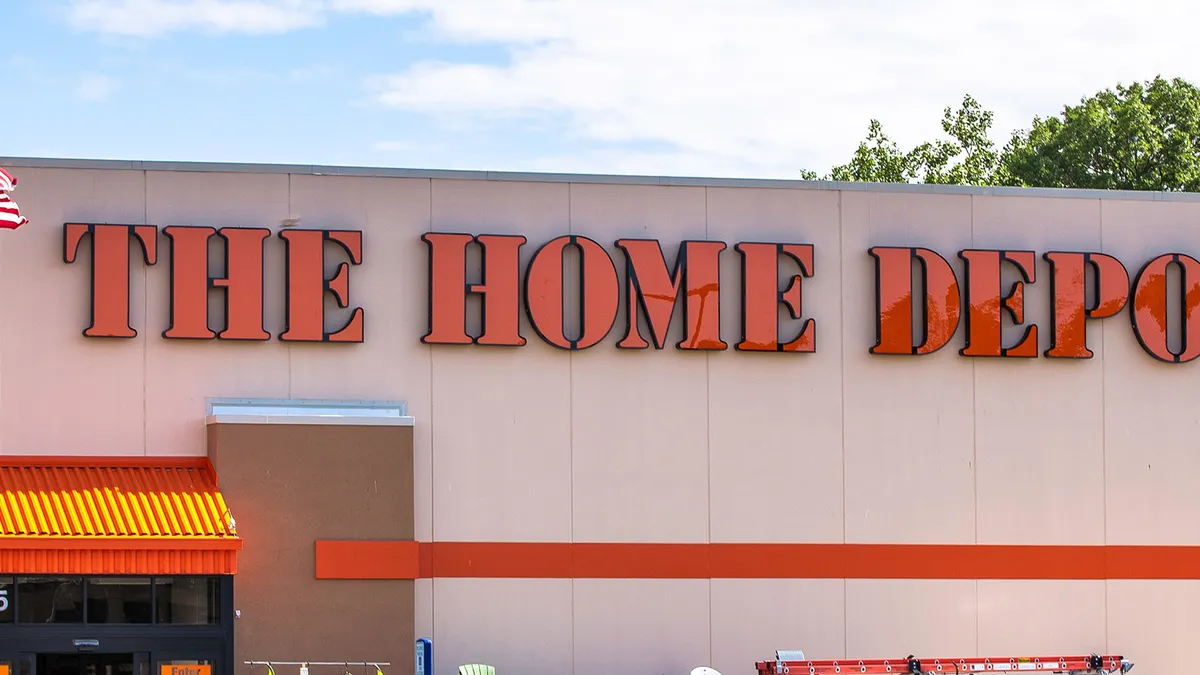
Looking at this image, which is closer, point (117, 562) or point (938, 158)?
point (117, 562)

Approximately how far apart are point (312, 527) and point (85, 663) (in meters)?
3.39

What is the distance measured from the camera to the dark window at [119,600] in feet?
71.7

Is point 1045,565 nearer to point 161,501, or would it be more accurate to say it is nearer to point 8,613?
point 161,501

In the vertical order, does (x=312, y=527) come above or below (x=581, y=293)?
below

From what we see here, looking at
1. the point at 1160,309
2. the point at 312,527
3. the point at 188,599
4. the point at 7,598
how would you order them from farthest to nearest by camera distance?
the point at 1160,309 → the point at 312,527 → the point at 188,599 → the point at 7,598

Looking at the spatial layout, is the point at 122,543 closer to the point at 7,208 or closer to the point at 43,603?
the point at 43,603

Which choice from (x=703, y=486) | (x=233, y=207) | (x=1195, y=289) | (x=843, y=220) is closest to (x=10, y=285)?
(x=233, y=207)

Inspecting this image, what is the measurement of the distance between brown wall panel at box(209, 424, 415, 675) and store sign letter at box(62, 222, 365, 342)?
1520 millimetres

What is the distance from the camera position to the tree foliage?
5684 centimetres

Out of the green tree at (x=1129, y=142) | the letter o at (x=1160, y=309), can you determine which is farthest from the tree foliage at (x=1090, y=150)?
the letter o at (x=1160, y=309)

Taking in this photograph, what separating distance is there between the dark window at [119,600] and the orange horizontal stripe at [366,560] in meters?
2.29

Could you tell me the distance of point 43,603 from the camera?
71.5 feet

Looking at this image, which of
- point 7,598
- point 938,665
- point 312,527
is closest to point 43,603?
point 7,598

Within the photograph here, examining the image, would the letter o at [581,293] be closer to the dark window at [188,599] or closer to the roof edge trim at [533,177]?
the roof edge trim at [533,177]
